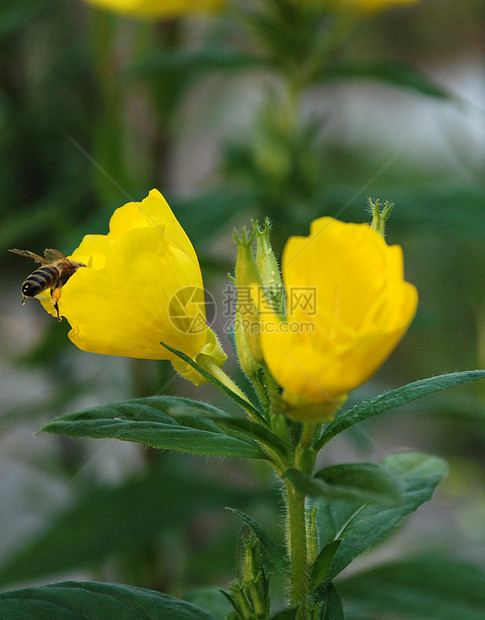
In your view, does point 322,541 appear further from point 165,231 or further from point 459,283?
point 459,283

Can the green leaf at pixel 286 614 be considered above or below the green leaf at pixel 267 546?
below

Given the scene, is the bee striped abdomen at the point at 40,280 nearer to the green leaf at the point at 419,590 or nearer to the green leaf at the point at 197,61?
the green leaf at the point at 419,590

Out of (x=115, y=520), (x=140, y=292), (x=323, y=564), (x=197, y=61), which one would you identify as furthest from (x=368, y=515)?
(x=197, y=61)

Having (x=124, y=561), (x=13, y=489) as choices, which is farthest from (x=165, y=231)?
(x=13, y=489)

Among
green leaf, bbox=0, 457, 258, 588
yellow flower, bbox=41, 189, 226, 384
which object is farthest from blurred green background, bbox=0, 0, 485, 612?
yellow flower, bbox=41, 189, 226, 384

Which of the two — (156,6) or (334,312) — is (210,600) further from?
(156,6)

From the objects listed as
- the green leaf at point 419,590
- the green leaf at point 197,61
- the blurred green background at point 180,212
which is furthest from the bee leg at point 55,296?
the green leaf at point 197,61
